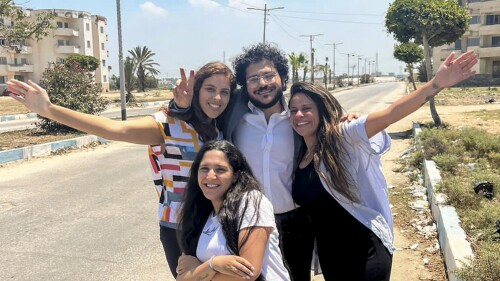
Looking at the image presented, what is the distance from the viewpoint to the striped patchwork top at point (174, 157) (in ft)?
7.45

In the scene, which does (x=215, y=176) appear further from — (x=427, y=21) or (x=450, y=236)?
(x=427, y=21)

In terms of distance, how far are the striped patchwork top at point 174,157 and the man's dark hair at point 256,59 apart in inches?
18.9

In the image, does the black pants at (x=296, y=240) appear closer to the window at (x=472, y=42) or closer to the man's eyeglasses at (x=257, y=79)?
the man's eyeglasses at (x=257, y=79)

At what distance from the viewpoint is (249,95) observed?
251 cm

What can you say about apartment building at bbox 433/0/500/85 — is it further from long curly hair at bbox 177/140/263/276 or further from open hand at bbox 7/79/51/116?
open hand at bbox 7/79/51/116

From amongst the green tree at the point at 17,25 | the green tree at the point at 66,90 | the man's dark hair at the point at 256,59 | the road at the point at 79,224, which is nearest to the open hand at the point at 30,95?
the man's dark hair at the point at 256,59

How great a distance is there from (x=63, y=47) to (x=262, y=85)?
68073 millimetres

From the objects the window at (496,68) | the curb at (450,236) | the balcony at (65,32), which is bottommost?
the curb at (450,236)

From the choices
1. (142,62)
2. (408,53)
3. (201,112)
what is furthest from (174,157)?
(142,62)

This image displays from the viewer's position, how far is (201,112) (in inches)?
92.4

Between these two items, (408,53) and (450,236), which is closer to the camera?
Result: (450,236)

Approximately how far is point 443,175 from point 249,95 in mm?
4949

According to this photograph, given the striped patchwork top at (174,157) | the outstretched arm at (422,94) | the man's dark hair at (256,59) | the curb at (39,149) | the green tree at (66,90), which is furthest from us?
the green tree at (66,90)

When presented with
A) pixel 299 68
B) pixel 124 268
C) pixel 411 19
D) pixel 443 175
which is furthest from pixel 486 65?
pixel 124 268
